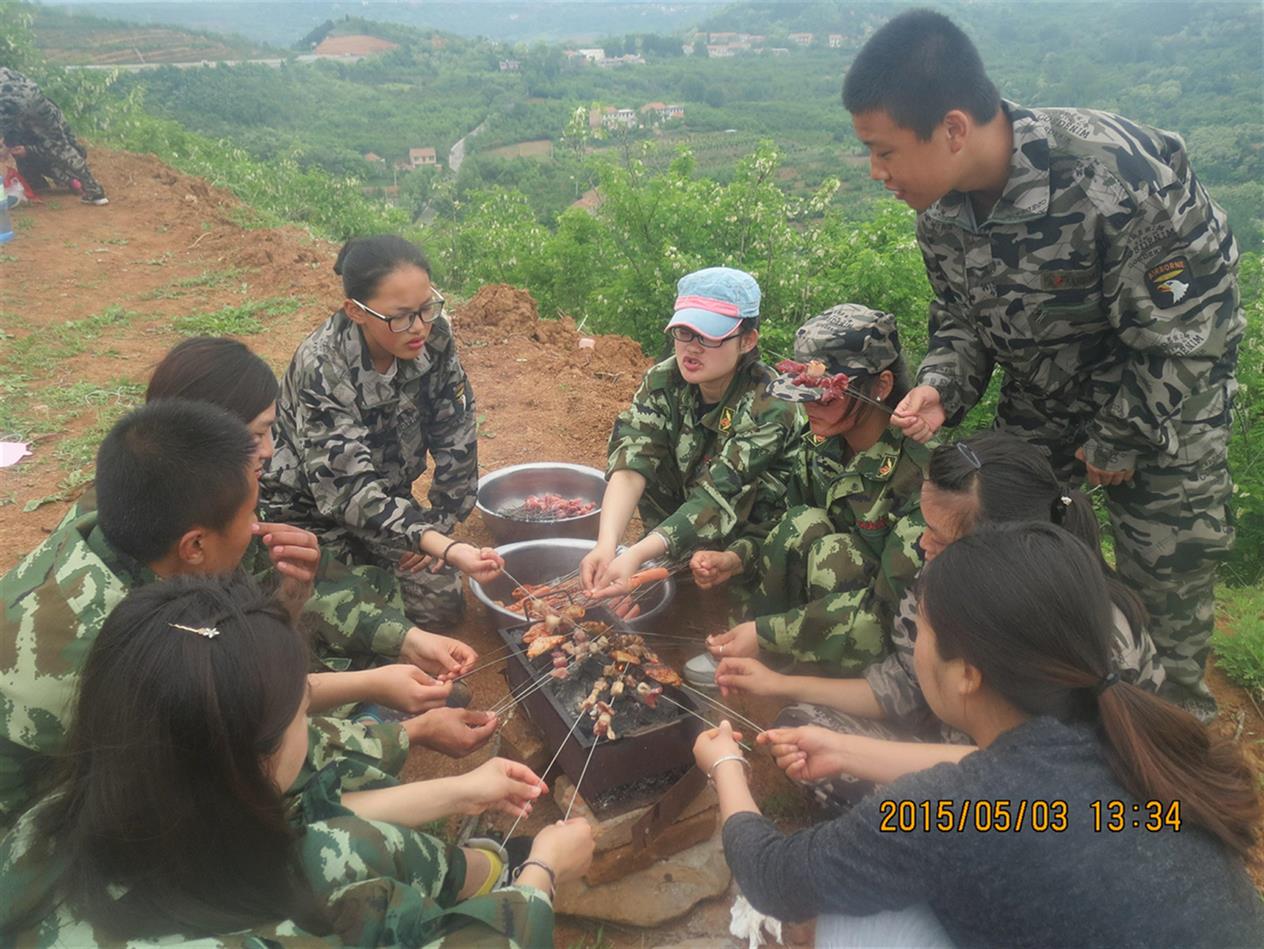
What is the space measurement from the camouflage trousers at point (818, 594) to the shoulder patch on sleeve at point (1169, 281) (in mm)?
1416

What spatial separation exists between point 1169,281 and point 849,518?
4.73 feet

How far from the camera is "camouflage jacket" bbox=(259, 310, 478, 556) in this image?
3.85 m

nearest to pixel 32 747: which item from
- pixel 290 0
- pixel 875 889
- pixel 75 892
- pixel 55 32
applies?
pixel 75 892

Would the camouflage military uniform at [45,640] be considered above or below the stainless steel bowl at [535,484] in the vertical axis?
above

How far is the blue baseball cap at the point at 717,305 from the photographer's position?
3664 mm

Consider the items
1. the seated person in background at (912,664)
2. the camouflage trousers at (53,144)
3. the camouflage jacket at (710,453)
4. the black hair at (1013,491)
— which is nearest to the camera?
the seated person in background at (912,664)

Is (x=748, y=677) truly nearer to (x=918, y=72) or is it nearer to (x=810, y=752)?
(x=810, y=752)

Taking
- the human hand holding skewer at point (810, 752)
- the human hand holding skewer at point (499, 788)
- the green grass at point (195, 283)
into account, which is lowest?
the human hand holding skewer at point (499, 788)

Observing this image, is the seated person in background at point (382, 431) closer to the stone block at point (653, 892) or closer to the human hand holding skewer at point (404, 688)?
the human hand holding skewer at point (404, 688)

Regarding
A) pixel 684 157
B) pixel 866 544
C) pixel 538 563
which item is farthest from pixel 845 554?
pixel 684 157

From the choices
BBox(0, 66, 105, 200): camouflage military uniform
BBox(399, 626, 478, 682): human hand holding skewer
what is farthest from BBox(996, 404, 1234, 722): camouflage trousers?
BBox(0, 66, 105, 200): camouflage military uniform

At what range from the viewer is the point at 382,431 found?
424 centimetres

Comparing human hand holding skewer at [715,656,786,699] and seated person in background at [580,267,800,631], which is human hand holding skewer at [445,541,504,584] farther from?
human hand holding skewer at [715,656,786,699]

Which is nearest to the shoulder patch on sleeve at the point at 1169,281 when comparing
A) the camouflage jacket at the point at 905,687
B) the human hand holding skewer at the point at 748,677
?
the camouflage jacket at the point at 905,687
